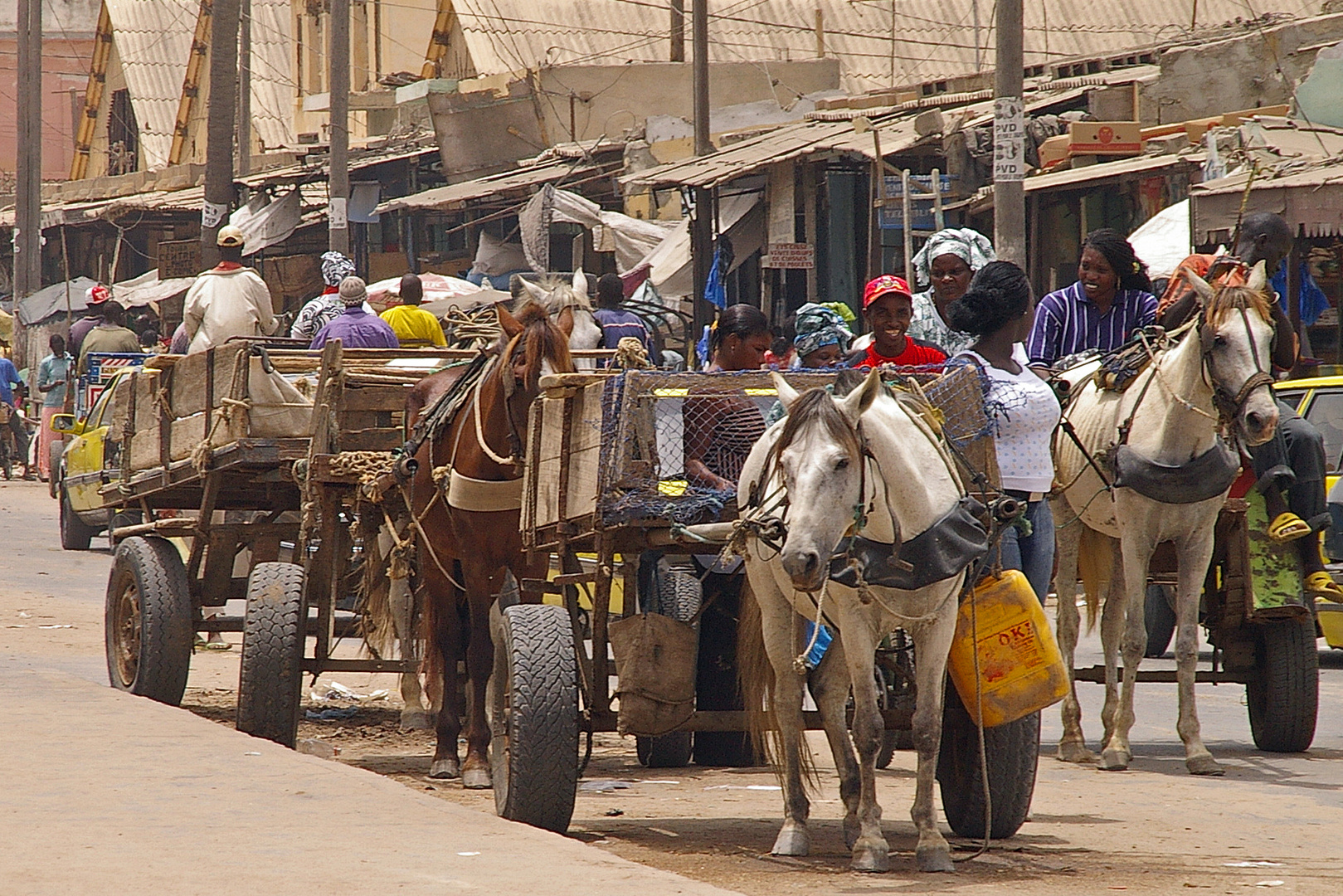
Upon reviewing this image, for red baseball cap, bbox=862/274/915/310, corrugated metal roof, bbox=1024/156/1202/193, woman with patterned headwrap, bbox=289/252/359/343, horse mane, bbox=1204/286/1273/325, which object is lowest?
red baseball cap, bbox=862/274/915/310

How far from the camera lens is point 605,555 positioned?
656 centimetres

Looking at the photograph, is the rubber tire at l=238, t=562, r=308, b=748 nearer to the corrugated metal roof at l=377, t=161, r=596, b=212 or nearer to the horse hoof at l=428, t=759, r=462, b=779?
the horse hoof at l=428, t=759, r=462, b=779

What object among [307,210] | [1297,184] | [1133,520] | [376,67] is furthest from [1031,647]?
Answer: [376,67]

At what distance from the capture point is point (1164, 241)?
48.8ft

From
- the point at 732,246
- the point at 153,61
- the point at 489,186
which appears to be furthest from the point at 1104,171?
the point at 153,61

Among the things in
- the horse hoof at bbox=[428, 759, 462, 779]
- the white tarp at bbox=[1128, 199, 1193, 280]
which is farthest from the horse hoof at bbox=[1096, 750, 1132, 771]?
the white tarp at bbox=[1128, 199, 1193, 280]

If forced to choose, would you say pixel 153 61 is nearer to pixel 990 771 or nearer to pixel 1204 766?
pixel 1204 766

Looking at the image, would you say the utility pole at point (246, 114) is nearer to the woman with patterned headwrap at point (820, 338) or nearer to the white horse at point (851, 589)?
the woman with patterned headwrap at point (820, 338)

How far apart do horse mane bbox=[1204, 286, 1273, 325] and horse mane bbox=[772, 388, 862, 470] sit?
3.17 metres

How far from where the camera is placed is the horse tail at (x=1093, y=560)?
9.39 meters

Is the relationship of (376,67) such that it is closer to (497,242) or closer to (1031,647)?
(497,242)

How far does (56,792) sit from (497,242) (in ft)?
67.2

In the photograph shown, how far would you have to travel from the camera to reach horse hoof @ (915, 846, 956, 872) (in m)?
5.93

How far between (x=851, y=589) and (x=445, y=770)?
289cm
